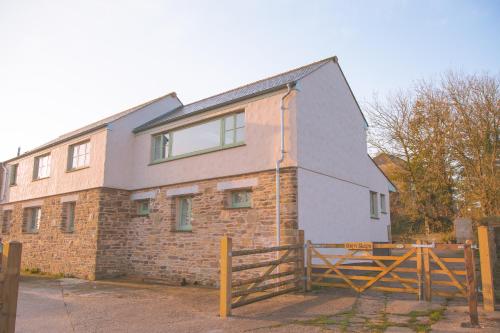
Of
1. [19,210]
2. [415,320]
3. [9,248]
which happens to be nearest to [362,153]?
[415,320]

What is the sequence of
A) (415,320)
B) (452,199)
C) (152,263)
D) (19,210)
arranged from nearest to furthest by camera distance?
1. (415,320)
2. (152,263)
3. (19,210)
4. (452,199)

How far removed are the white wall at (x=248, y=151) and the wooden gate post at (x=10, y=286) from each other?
6804 mm

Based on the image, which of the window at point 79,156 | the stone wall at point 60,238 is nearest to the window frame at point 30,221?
the stone wall at point 60,238

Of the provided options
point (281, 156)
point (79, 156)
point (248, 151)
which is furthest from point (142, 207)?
point (281, 156)

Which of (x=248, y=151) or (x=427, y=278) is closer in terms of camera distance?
(x=427, y=278)

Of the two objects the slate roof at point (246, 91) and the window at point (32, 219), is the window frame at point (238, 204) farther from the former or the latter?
the window at point (32, 219)

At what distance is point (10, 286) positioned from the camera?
4.09 meters

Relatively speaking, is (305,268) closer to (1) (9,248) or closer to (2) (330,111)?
(2) (330,111)

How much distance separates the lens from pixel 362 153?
556 inches

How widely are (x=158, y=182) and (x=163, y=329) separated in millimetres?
7660

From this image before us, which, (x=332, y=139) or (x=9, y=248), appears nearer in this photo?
(x=9, y=248)

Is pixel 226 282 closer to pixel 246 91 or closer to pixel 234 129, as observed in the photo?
pixel 234 129

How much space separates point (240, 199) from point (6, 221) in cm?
1503

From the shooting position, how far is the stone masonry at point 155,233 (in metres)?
9.99
